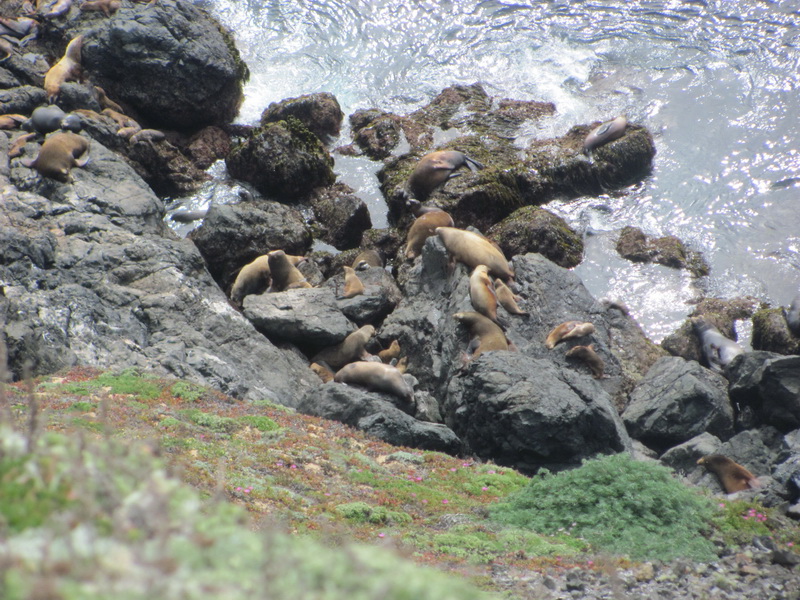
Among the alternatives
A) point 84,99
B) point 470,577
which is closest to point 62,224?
point 84,99

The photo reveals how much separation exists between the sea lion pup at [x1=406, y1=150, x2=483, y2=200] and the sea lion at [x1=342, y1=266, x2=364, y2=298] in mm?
3895

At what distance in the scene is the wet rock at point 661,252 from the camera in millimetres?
19016

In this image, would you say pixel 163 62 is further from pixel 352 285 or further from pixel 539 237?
pixel 539 237

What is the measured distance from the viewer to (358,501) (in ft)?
28.5

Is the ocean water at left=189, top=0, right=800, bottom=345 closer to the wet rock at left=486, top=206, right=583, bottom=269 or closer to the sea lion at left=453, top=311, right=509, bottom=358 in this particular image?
the wet rock at left=486, top=206, right=583, bottom=269

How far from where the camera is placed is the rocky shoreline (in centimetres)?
1199

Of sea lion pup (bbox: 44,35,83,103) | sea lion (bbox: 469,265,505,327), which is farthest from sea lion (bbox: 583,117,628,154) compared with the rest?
sea lion pup (bbox: 44,35,83,103)

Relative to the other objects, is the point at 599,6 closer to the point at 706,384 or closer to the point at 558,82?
the point at 558,82

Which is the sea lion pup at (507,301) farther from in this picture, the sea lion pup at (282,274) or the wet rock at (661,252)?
the wet rock at (661,252)

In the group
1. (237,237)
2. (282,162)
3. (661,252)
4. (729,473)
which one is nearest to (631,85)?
(661,252)

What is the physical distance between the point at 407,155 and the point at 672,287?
28.2ft

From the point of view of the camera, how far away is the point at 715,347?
1631 cm

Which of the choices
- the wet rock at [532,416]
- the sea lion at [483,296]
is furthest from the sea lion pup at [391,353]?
the wet rock at [532,416]

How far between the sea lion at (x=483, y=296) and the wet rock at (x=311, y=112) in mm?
10396
